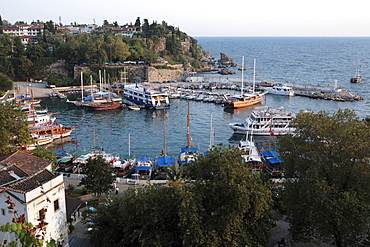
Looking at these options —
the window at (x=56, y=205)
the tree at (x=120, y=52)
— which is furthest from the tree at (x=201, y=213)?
the tree at (x=120, y=52)

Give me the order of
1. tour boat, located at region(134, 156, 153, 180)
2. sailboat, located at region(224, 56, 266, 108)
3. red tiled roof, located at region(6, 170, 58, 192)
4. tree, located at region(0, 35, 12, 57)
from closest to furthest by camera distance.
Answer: red tiled roof, located at region(6, 170, 58, 192), tour boat, located at region(134, 156, 153, 180), sailboat, located at region(224, 56, 266, 108), tree, located at region(0, 35, 12, 57)

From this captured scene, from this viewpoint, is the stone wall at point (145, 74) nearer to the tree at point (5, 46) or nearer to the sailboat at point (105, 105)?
the sailboat at point (105, 105)

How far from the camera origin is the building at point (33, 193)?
14141 mm

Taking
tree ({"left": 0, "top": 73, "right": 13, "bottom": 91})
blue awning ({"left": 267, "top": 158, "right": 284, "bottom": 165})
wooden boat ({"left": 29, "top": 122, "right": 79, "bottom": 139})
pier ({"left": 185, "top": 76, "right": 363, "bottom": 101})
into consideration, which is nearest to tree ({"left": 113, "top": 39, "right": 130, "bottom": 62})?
pier ({"left": 185, "top": 76, "right": 363, "bottom": 101})

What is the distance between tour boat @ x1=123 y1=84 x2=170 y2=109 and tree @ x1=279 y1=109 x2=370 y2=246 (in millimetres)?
40349

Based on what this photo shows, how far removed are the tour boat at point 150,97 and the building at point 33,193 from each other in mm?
41611

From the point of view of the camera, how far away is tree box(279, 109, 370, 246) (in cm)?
1503

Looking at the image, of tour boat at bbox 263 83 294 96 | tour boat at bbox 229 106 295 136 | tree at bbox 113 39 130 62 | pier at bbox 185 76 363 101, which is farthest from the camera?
tree at bbox 113 39 130 62

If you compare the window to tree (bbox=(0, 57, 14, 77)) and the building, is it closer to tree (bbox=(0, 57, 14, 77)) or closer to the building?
the building

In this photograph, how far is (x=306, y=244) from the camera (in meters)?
17.8

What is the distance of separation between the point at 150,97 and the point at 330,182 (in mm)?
45239

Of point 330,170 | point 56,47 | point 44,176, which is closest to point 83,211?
point 44,176

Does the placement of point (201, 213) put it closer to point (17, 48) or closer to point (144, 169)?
point (144, 169)

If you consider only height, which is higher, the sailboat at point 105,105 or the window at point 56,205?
the window at point 56,205
